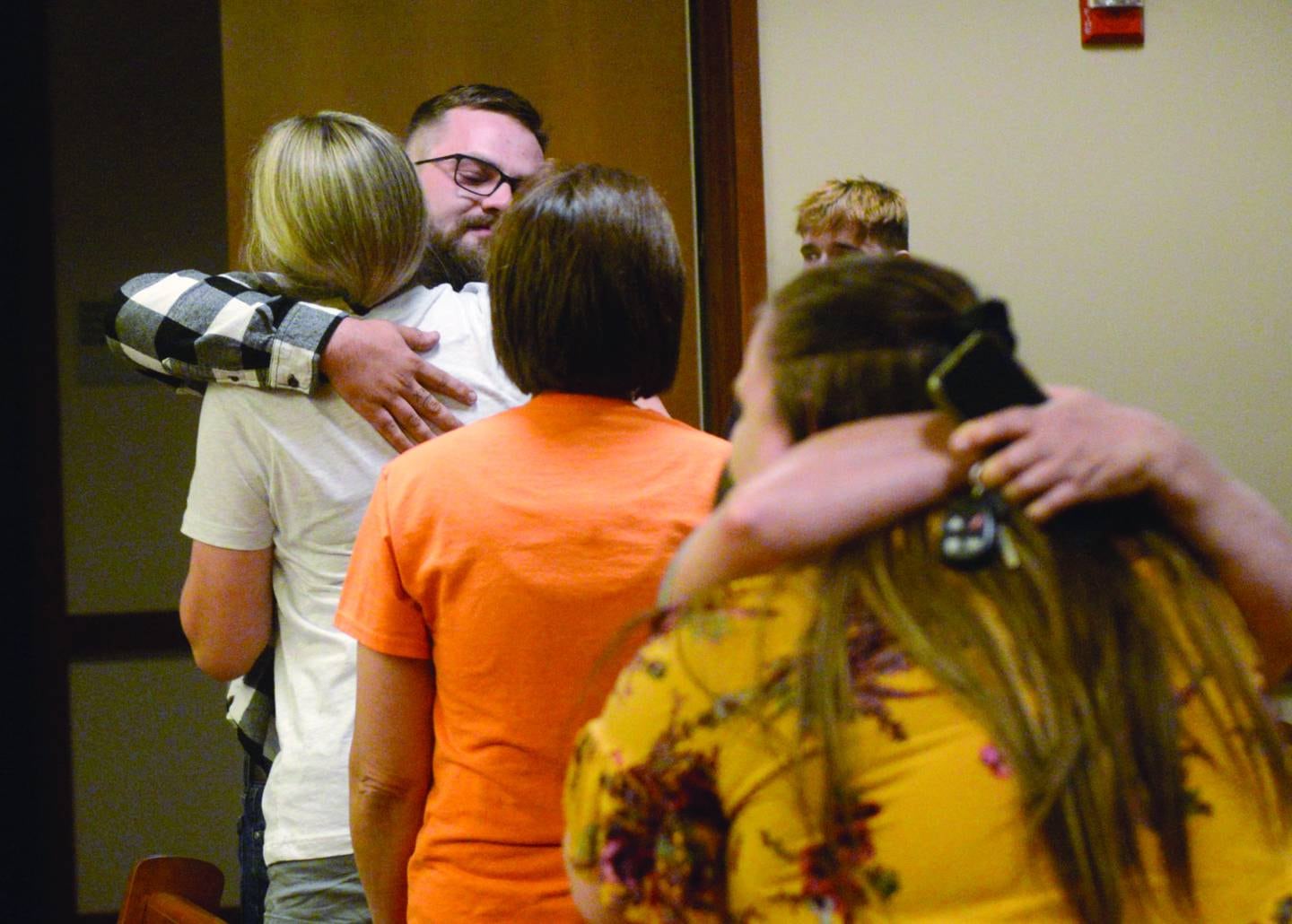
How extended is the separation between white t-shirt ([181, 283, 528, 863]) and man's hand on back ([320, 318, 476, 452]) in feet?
0.11

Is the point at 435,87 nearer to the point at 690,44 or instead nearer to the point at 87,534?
the point at 690,44

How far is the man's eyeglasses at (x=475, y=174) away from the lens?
1.58m

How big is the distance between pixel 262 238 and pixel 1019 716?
91 cm

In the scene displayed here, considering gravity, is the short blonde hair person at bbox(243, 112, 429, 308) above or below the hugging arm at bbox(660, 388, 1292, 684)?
above

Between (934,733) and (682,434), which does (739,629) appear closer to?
(934,733)

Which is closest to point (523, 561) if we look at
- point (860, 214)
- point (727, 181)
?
point (860, 214)

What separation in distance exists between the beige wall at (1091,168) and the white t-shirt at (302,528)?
1.17 meters

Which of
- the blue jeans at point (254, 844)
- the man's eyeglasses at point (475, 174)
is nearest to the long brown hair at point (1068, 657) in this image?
the blue jeans at point (254, 844)

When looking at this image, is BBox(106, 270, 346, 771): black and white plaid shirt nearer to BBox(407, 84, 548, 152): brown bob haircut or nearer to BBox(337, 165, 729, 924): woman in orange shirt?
BBox(337, 165, 729, 924): woman in orange shirt

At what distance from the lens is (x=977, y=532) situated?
63 centimetres

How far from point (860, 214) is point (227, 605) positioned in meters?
1.09

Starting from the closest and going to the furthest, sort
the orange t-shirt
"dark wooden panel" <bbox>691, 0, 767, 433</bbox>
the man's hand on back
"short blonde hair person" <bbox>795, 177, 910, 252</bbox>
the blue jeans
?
the orange t-shirt, the man's hand on back, the blue jeans, "short blonde hair person" <bbox>795, 177, 910, 252</bbox>, "dark wooden panel" <bbox>691, 0, 767, 433</bbox>

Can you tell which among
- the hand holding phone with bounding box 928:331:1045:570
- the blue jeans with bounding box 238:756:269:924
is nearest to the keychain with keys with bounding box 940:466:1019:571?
the hand holding phone with bounding box 928:331:1045:570

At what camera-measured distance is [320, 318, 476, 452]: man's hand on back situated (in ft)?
3.76
